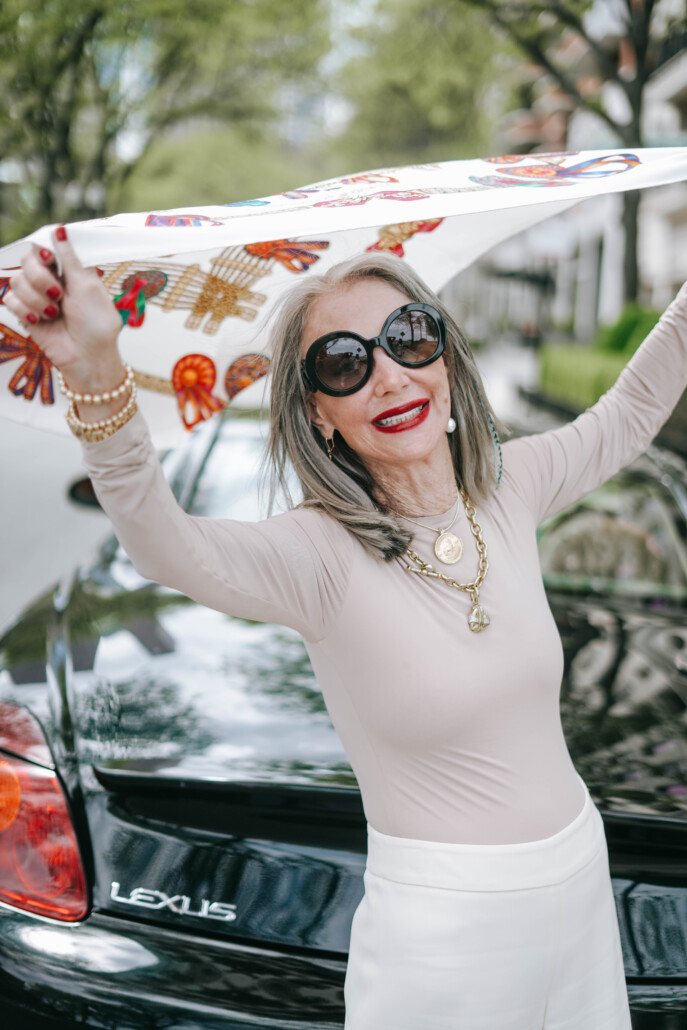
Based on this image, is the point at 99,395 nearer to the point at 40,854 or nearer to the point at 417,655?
the point at 417,655

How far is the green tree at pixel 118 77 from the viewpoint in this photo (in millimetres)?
8867

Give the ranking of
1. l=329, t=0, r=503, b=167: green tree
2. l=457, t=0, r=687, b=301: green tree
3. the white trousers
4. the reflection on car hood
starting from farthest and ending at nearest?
1. l=329, t=0, r=503, b=167: green tree
2. l=457, t=0, r=687, b=301: green tree
3. the reflection on car hood
4. the white trousers

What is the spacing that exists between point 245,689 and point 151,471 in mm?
1115

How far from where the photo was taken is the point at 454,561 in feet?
4.87

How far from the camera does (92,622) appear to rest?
8.27 feet

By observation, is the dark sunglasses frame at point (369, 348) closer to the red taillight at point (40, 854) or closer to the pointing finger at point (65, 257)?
the pointing finger at point (65, 257)

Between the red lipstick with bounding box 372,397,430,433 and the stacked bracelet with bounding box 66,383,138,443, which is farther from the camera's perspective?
the red lipstick with bounding box 372,397,430,433

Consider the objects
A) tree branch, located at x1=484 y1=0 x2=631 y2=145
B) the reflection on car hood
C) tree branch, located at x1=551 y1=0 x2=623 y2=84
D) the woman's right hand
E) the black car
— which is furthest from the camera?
tree branch, located at x1=484 y1=0 x2=631 y2=145

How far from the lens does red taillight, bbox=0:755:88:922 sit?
177cm

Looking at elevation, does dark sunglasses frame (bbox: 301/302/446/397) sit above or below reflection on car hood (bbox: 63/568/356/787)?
above

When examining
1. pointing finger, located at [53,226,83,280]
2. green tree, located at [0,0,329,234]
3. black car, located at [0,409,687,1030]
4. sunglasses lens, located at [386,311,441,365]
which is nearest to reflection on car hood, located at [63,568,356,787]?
black car, located at [0,409,687,1030]

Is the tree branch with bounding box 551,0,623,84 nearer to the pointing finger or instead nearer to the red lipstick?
the red lipstick

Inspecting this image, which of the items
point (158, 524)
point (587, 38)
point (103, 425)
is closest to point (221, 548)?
point (158, 524)

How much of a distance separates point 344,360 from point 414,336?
0.12m
